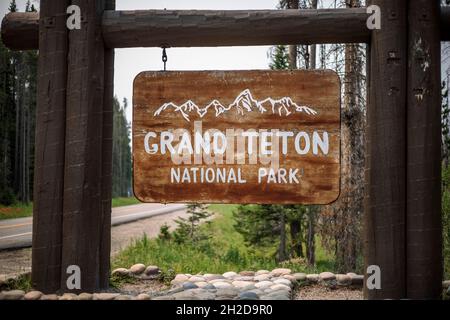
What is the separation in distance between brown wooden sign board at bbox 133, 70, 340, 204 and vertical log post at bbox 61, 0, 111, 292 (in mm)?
461

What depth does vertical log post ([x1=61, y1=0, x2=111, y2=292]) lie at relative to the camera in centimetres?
423

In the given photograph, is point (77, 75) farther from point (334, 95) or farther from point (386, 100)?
point (386, 100)

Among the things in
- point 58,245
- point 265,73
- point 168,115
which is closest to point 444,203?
point 265,73

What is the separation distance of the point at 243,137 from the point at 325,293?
198 centimetres

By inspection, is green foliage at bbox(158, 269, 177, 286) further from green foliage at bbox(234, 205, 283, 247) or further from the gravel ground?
green foliage at bbox(234, 205, 283, 247)

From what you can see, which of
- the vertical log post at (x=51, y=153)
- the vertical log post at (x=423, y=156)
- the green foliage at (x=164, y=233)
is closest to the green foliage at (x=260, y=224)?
the green foliage at (x=164, y=233)

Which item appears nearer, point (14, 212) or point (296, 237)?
point (296, 237)

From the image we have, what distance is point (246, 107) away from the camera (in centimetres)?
441

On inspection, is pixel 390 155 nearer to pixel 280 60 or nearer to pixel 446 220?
pixel 446 220

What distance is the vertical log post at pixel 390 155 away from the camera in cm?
406

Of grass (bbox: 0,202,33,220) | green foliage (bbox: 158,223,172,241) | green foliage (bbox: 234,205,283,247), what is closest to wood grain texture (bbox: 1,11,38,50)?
green foliage (bbox: 158,223,172,241)

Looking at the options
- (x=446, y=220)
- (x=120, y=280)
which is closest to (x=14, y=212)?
(x=120, y=280)

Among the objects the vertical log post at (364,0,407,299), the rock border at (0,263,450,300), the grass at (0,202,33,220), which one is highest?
the vertical log post at (364,0,407,299)

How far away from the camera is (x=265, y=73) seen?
14.4ft
